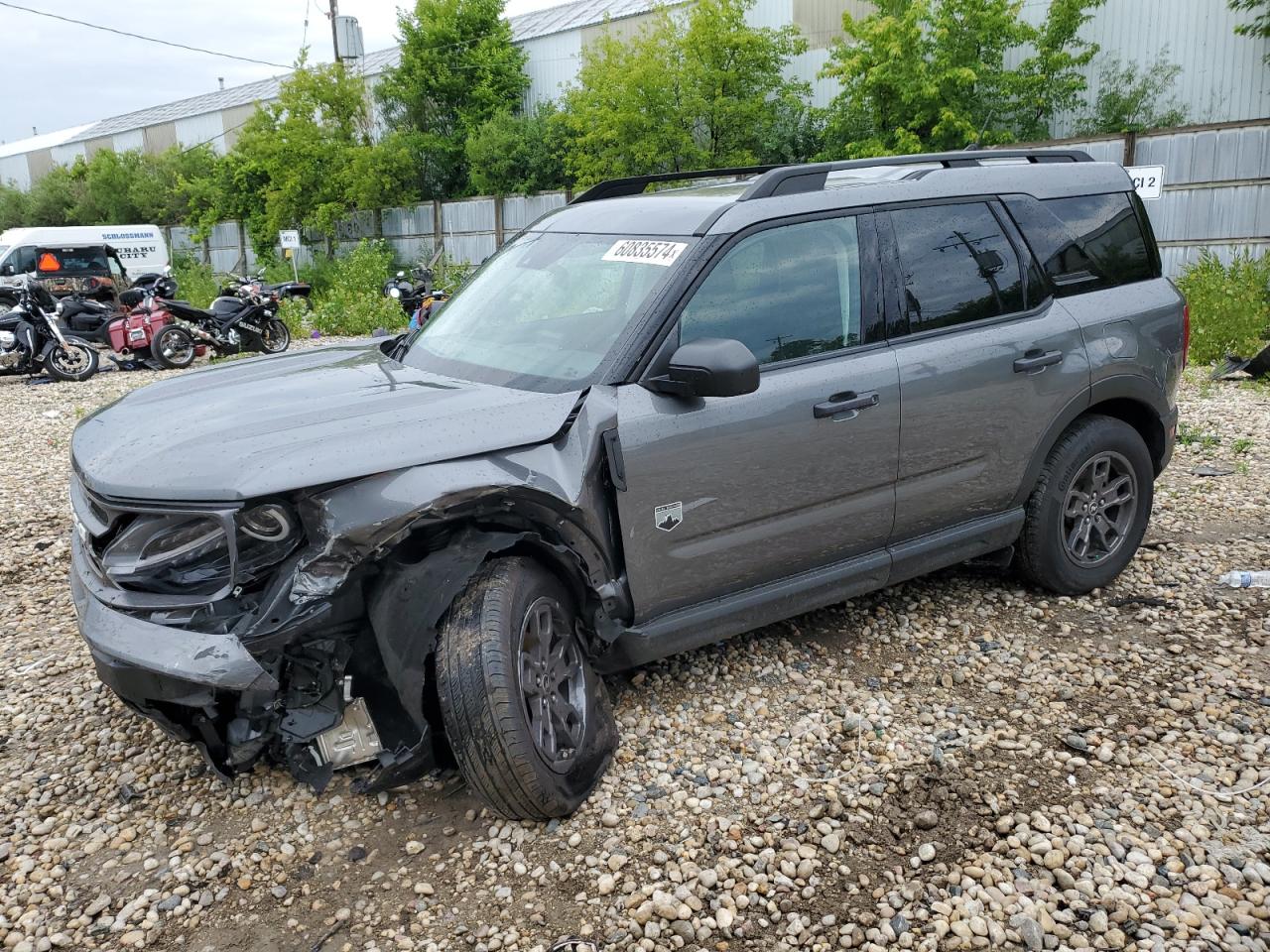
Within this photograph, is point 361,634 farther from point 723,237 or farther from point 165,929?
point 723,237

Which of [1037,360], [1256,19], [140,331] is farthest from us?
[1256,19]

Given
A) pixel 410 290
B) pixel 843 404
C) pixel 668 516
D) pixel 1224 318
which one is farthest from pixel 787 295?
pixel 410 290

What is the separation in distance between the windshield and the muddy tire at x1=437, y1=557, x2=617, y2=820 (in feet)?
2.38

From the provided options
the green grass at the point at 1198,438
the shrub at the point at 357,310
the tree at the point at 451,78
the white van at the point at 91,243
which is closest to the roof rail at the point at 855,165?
the green grass at the point at 1198,438

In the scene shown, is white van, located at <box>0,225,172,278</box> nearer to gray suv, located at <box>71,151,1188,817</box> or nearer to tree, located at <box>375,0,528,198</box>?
tree, located at <box>375,0,528,198</box>

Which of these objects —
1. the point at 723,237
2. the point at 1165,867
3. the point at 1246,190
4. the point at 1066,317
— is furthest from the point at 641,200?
the point at 1246,190

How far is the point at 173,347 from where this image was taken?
544 inches

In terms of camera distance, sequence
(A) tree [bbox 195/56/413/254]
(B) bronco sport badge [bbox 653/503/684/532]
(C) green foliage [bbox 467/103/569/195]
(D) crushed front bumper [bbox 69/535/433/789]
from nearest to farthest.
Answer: (D) crushed front bumper [bbox 69/535/433/789] → (B) bronco sport badge [bbox 653/503/684/532] → (C) green foliage [bbox 467/103/569/195] → (A) tree [bbox 195/56/413/254]

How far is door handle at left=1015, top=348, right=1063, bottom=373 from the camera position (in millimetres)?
4121

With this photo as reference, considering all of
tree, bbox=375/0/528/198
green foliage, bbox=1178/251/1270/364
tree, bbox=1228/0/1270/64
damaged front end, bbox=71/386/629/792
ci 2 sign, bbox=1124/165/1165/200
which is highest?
tree, bbox=375/0/528/198

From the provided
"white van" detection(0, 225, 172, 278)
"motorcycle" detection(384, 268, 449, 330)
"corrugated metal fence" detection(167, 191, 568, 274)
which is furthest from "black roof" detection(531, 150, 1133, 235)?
"white van" detection(0, 225, 172, 278)

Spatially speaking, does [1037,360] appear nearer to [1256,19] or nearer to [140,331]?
[140,331]

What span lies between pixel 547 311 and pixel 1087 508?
267 cm

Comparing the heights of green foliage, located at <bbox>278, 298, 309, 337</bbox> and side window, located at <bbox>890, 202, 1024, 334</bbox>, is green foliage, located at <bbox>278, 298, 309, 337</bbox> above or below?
below
